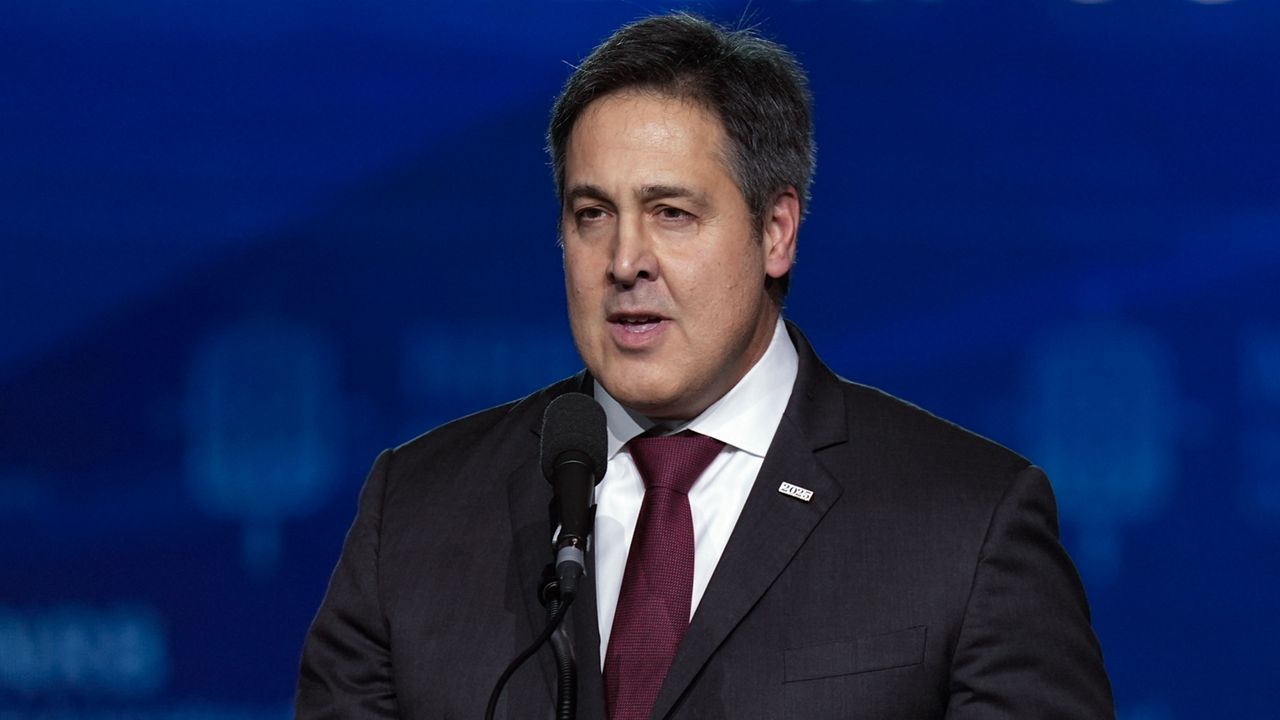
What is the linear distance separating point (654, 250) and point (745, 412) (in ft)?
0.90

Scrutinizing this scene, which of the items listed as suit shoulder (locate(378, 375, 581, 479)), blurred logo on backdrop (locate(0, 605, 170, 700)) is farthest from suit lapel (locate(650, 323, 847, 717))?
blurred logo on backdrop (locate(0, 605, 170, 700))

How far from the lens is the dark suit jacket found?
6.35 ft

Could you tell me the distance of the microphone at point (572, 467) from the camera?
166 cm

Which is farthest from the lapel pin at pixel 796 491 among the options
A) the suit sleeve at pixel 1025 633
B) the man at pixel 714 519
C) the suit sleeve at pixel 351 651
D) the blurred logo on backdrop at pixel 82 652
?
the blurred logo on backdrop at pixel 82 652

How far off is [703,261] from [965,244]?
55.8 inches

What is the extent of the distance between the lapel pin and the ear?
0.30 metres

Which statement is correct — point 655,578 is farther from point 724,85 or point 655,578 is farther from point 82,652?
point 82,652

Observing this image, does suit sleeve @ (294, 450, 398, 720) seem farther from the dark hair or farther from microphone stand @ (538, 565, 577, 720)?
the dark hair

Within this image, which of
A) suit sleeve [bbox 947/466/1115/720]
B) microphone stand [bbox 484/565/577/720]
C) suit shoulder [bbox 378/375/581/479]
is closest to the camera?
microphone stand [bbox 484/565/577/720]

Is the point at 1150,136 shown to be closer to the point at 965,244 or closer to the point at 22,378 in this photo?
the point at 965,244

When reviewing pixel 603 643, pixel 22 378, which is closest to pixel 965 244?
pixel 603 643

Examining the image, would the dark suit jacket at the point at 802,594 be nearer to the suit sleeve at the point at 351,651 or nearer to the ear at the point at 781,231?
the suit sleeve at the point at 351,651

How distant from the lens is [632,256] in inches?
79.5

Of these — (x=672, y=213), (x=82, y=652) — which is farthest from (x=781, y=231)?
(x=82, y=652)
